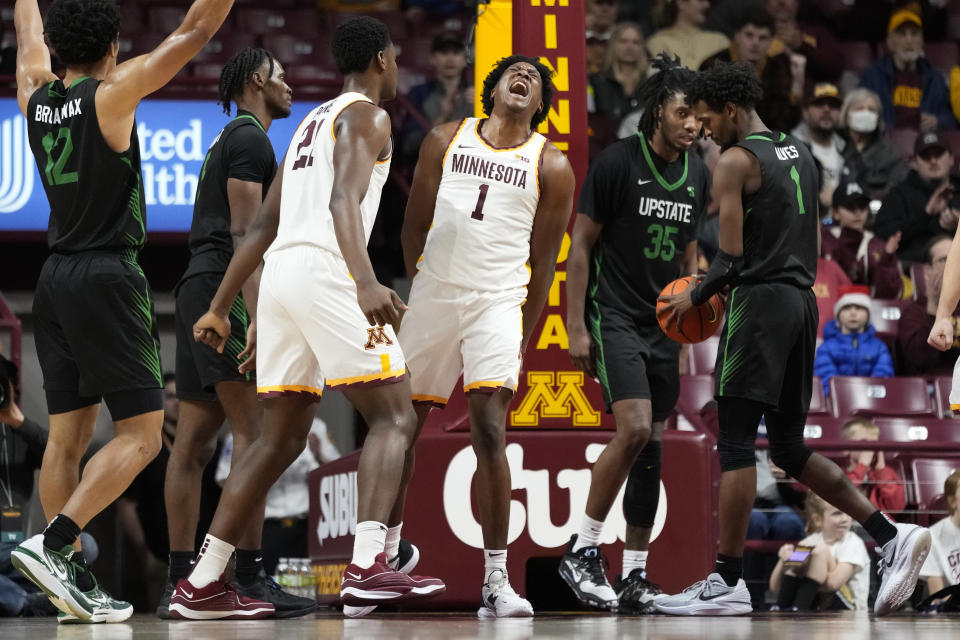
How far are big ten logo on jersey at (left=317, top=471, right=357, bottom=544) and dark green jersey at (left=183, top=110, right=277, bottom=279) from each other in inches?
52.5

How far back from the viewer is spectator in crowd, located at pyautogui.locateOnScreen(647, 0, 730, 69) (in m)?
12.2

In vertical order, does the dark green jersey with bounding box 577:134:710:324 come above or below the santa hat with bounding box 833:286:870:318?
above

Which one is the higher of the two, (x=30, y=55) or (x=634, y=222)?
(x=30, y=55)

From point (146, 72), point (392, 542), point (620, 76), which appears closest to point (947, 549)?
point (392, 542)

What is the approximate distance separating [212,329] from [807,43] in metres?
9.42

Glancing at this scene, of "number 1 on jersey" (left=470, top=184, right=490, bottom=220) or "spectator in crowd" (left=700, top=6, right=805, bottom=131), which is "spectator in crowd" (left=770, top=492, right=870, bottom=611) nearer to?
"number 1 on jersey" (left=470, top=184, right=490, bottom=220)

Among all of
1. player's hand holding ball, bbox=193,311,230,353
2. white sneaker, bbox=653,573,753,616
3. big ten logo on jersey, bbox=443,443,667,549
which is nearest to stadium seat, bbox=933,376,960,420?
big ten logo on jersey, bbox=443,443,667,549

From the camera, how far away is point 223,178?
556 cm

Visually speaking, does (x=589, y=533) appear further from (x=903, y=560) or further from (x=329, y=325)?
(x=329, y=325)

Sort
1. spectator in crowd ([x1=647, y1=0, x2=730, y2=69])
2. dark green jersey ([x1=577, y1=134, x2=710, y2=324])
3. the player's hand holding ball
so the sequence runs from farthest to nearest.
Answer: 1. spectator in crowd ([x1=647, y1=0, x2=730, y2=69])
2. dark green jersey ([x1=577, y1=134, x2=710, y2=324])
3. the player's hand holding ball

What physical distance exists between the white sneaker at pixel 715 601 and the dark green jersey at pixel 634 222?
1.20 metres

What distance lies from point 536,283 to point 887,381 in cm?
457

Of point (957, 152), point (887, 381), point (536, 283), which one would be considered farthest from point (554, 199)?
point (957, 152)

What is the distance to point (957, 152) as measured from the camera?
1240 centimetres
